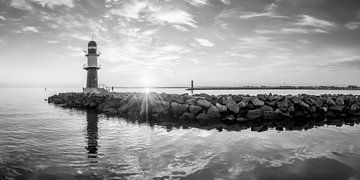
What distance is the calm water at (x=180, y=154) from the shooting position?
5723 mm

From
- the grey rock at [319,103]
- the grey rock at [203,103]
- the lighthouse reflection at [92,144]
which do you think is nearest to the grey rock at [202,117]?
the grey rock at [203,103]

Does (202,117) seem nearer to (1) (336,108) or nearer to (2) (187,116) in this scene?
(2) (187,116)

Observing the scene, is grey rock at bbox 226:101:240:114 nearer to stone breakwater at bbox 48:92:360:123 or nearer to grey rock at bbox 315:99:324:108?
stone breakwater at bbox 48:92:360:123

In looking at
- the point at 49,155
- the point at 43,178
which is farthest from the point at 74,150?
the point at 43,178

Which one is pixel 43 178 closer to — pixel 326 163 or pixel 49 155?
pixel 49 155

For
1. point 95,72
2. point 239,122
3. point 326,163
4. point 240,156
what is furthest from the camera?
point 95,72

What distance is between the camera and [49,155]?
727 cm

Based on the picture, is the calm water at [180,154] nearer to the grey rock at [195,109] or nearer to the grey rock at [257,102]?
the grey rock at [195,109]

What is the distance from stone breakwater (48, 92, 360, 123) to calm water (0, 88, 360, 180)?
A: 3790 millimetres

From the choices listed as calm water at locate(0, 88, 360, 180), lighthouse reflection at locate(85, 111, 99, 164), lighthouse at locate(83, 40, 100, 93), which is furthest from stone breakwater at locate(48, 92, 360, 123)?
lighthouse at locate(83, 40, 100, 93)

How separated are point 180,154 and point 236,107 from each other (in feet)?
28.3

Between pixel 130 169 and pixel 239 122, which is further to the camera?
pixel 239 122

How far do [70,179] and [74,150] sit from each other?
2.84 metres

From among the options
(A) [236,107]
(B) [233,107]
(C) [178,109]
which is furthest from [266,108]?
(C) [178,109]
